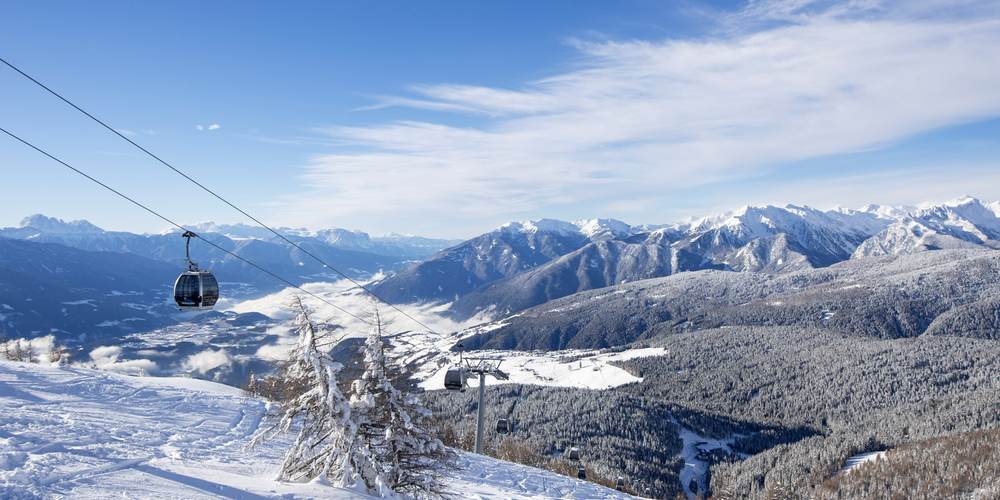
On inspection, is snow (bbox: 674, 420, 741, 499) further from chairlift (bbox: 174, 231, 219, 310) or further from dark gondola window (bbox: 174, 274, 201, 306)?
dark gondola window (bbox: 174, 274, 201, 306)

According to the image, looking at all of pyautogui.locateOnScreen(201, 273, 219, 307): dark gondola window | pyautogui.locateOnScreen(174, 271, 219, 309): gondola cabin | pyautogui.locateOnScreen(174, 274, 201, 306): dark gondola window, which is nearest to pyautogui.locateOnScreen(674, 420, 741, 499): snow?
pyautogui.locateOnScreen(201, 273, 219, 307): dark gondola window

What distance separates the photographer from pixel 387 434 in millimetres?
19531

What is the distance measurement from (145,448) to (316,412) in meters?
7.68

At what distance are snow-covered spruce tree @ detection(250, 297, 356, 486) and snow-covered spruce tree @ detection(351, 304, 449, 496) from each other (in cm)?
56

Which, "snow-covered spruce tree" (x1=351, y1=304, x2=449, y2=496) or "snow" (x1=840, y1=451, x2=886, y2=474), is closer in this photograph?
"snow-covered spruce tree" (x1=351, y1=304, x2=449, y2=496)

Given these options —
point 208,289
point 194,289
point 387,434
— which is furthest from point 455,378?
point 194,289

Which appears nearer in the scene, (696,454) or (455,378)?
(455,378)

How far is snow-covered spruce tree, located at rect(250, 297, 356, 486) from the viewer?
62.3 ft

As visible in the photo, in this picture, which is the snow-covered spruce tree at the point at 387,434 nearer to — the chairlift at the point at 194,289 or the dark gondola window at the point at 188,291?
the chairlift at the point at 194,289

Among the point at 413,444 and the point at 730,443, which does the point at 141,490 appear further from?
the point at 730,443

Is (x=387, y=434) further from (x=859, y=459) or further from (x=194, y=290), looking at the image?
(x=859, y=459)

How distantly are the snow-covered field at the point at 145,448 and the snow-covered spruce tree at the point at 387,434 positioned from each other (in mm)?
1730

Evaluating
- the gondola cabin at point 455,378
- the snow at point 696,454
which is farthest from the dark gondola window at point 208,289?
the snow at point 696,454

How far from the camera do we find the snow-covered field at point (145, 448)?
16.4 metres
